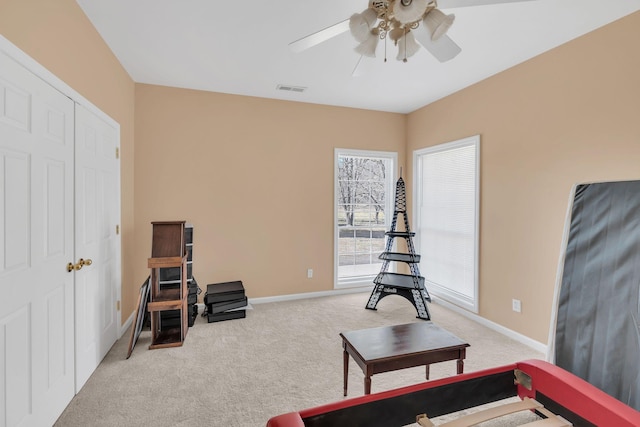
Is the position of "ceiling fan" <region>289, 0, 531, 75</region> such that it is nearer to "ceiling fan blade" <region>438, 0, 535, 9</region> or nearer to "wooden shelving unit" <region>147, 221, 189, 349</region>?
"ceiling fan blade" <region>438, 0, 535, 9</region>

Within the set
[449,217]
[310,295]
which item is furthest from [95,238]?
[449,217]

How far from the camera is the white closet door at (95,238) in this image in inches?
87.6

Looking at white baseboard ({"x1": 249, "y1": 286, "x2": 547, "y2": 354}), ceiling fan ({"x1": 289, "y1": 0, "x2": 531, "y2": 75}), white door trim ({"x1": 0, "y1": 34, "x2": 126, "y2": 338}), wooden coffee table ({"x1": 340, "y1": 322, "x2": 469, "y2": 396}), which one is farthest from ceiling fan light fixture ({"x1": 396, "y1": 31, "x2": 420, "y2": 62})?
white baseboard ({"x1": 249, "y1": 286, "x2": 547, "y2": 354})

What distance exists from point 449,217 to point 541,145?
145cm

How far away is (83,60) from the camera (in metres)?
2.28

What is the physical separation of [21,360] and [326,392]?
1.81 meters

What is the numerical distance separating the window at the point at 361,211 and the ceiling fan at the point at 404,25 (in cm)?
271

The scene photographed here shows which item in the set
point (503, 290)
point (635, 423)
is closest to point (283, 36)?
point (635, 423)

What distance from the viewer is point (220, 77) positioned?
3453 mm

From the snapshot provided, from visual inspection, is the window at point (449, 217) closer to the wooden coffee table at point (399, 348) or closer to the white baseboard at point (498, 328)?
the white baseboard at point (498, 328)

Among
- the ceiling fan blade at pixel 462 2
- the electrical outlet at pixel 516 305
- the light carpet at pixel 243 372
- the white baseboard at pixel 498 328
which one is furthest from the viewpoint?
the electrical outlet at pixel 516 305

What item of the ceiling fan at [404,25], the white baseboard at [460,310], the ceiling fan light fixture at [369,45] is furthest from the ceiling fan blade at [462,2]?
the white baseboard at [460,310]

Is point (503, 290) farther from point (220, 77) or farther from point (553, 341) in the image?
point (220, 77)

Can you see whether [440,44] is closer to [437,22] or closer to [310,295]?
[437,22]
